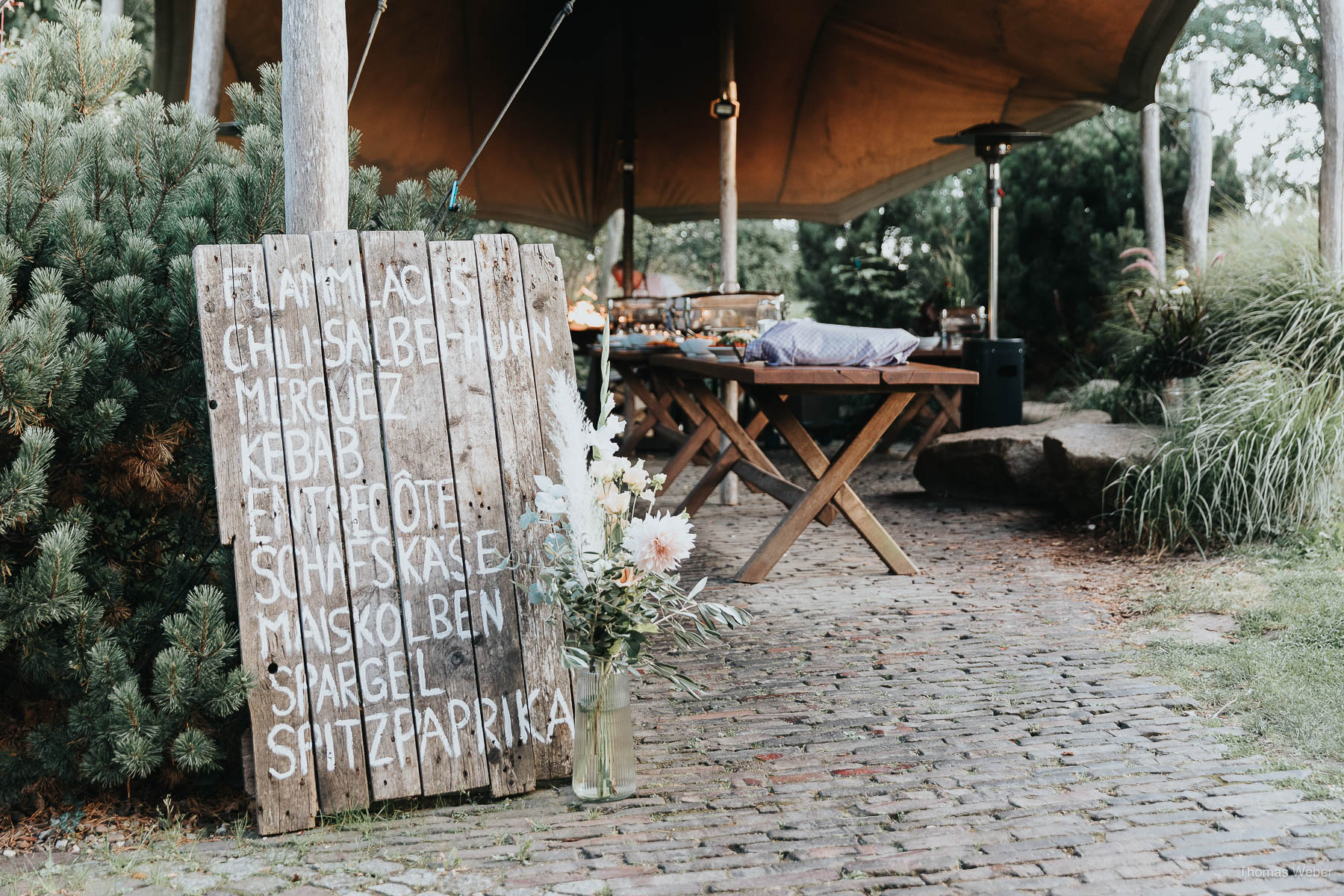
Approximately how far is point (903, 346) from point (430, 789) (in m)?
2.94

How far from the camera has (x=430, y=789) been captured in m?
2.71

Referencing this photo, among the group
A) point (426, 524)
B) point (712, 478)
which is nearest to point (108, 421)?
point (426, 524)

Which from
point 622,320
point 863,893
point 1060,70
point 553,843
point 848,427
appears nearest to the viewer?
point 863,893

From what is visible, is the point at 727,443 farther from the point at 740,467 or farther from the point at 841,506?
the point at 841,506

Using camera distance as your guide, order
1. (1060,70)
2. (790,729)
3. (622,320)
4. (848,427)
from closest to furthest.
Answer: (790,729) < (1060,70) < (622,320) < (848,427)

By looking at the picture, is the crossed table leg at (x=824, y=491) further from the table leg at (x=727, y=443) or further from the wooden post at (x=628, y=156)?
the wooden post at (x=628, y=156)

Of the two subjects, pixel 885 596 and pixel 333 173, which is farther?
pixel 885 596

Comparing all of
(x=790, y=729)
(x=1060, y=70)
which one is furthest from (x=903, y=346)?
(x=1060, y=70)

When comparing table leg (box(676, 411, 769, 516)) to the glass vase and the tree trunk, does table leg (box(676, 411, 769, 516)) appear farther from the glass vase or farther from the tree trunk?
the tree trunk

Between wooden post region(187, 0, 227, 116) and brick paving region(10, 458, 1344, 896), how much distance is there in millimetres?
4041

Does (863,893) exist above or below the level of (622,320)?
below

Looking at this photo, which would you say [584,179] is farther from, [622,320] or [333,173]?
[333,173]

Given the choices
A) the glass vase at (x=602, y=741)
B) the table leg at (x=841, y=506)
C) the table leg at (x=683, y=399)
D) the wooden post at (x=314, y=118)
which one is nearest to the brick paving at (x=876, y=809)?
the glass vase at (x=602, y=741)

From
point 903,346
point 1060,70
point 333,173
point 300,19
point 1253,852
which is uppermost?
point 1060,70
